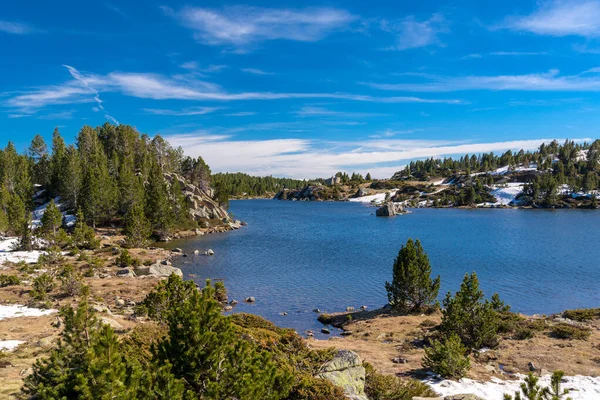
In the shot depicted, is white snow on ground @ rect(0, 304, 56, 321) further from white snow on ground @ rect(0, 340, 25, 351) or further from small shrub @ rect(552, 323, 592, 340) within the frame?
small shrub @ rect(552, 323, 592, 340)

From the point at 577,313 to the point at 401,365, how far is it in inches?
771

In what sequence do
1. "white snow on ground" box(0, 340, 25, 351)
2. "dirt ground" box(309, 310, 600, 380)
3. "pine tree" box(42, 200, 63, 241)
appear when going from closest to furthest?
"white snow on ground" box(0, 340, 25, 351)
"dirt ground" box(309, 310, 600, 380)
"pine tree" box(42, 200, 63, 241)

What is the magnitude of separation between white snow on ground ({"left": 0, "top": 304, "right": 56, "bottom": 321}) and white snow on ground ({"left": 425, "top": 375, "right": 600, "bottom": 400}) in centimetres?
2876

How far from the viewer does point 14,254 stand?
2108 inches

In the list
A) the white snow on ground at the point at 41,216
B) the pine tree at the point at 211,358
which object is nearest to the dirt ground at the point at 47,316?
the pine tree at the point at 211,358

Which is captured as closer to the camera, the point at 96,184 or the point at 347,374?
the point at 347,374

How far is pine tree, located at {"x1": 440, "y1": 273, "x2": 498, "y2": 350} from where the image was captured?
943 inches

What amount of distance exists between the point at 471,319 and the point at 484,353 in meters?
2.27

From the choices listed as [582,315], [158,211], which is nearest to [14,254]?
[158,211]

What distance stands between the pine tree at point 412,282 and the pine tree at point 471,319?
27.2ft

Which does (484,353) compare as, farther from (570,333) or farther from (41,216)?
(41,216)

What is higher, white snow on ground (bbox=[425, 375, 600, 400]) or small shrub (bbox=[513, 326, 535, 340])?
white snow on ground (bbox=[425, 375, 600, 400])

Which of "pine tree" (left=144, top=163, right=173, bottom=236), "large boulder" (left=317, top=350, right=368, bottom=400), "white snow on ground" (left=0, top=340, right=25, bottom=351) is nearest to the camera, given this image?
"large boulder" (left=317, top=350, right=368, bottom=400)

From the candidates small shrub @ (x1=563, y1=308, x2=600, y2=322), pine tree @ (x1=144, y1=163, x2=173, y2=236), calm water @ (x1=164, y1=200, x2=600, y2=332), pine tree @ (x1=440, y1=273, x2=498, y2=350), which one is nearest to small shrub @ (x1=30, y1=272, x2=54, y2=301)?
calm water @ (x1=164, y1=200, x2=600, y2=332)
